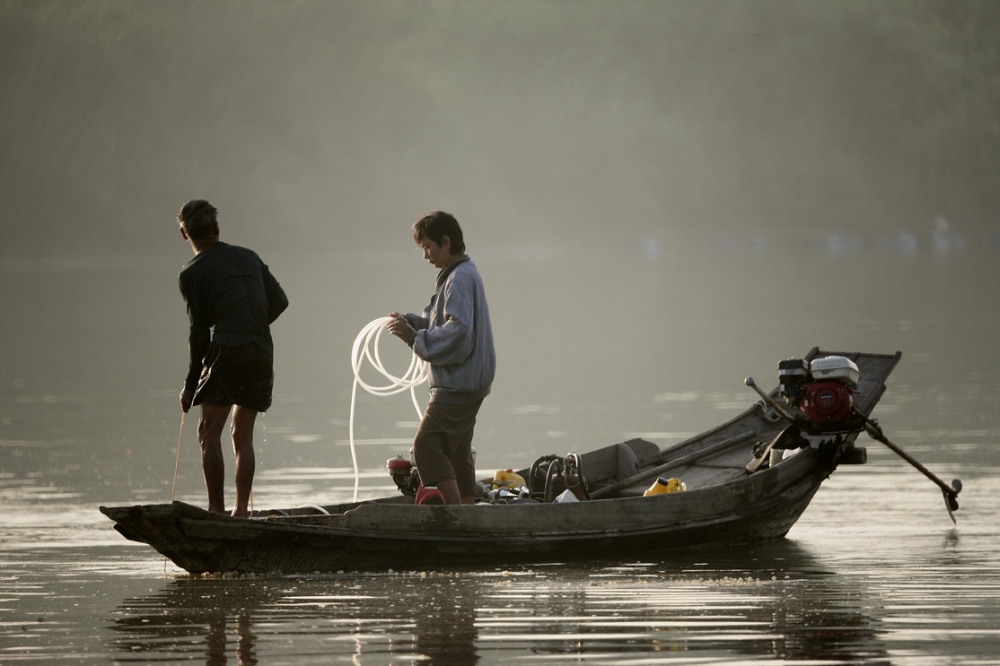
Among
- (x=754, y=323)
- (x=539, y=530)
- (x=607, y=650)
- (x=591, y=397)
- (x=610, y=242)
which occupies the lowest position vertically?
(x=607, y=650)

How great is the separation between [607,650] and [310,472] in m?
7.85

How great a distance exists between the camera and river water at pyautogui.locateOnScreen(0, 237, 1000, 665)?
7.56 metres

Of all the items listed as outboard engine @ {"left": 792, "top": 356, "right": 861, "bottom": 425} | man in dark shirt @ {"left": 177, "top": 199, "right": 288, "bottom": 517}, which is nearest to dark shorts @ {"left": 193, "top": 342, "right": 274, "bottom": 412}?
man in dark shirt @ {"left": 177, "top": 199, "right": 288, "bottom": 517}

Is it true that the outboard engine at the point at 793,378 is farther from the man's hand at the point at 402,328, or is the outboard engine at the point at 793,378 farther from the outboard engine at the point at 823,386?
the man's hand at the point at 402,328

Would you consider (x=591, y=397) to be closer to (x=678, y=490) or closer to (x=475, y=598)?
(x=678, y=490)

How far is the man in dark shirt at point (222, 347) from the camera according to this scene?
30.6 feet

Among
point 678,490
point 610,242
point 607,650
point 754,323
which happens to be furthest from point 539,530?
point 610,242

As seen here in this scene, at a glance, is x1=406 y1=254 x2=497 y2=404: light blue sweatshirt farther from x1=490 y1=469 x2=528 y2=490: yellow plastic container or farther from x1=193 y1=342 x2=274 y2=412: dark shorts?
x1=490 y1=469 x2=528 y2=490: yellow plastic container

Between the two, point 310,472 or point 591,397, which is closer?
point 310,472

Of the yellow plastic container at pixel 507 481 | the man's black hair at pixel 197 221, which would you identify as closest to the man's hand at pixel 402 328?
the man's black hair at pixel 197 221

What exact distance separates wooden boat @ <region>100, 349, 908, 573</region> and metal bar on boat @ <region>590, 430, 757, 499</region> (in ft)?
0.04

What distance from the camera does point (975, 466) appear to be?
47.2 ft

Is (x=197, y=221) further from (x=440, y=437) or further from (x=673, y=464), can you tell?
(x=673, y=464)

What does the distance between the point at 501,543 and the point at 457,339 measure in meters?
1.27
